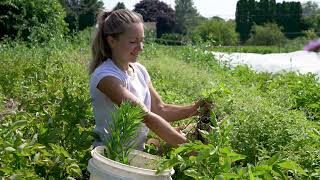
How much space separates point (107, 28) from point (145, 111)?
1.82 ft

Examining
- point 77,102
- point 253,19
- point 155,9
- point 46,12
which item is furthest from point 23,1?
point 155,9

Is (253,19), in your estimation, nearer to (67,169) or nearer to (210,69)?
(210,69)

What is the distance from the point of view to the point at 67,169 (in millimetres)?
1805

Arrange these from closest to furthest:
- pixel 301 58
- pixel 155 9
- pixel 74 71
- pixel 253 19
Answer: pixel 74 71 → pixel 301 58 → pixel 253 19 → pixel 155 9

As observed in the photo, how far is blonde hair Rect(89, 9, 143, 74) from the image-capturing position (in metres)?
2.42

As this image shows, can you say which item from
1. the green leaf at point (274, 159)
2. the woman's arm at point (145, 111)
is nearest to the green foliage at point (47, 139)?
the woman's arm at point (145, 111)

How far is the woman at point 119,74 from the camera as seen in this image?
2.23 m

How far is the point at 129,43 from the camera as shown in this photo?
242 centimetres

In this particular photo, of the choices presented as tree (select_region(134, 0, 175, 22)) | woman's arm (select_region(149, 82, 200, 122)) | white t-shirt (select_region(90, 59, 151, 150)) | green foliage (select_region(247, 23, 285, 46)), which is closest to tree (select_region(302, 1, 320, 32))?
woman's arm (select_region(149, 82, 200, 122))

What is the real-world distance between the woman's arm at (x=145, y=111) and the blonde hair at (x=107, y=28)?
0.24m

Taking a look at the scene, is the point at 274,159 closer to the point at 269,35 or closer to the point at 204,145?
the point at 204,145

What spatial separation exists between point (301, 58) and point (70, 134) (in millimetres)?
8624

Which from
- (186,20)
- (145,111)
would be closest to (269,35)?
(186,20)

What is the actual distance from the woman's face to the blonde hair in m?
0.02
